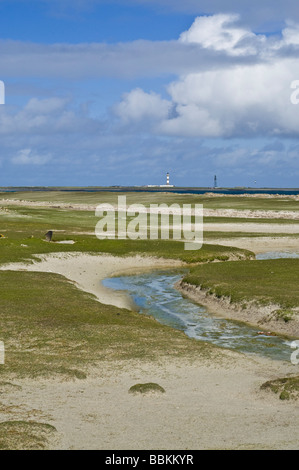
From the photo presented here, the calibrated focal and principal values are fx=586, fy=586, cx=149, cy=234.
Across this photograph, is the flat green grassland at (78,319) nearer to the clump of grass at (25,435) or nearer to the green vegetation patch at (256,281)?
the green vegetation patch at (256,281)

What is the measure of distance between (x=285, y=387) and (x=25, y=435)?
8.48 metres

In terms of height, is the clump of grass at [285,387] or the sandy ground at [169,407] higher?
the clump of grass at [285,387]

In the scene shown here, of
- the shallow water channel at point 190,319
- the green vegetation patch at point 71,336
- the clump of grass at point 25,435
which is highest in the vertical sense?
the green vegetation patch at point 71,336

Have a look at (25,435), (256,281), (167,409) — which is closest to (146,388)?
(167,409)

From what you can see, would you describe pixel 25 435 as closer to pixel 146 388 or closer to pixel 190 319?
pixel 146 388

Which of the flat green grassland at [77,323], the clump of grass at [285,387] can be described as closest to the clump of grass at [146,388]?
the flat green grassland at [77,323]

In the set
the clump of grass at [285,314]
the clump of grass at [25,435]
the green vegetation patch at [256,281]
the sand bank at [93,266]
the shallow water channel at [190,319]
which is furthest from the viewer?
the sand bank at [93,266]

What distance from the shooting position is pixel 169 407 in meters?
17.5

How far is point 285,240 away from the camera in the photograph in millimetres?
70750

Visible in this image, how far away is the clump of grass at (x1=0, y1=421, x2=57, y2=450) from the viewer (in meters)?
14.6

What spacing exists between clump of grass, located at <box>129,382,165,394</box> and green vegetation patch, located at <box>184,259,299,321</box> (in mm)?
12275

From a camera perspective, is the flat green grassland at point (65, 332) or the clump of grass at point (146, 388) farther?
the flat green grassland at point (65, 332)

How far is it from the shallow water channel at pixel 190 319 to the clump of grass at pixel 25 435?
38.6ft

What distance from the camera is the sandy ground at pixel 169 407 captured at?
49.5 feet
